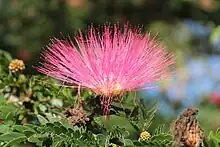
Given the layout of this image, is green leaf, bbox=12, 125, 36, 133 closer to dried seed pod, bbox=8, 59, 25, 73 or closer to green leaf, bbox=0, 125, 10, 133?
green leaf, bbox=0, 125, 10, 133

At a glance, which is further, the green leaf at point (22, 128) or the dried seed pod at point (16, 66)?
the dried seed pod at point (16, 66)

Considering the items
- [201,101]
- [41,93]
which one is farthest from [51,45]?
[201,101]

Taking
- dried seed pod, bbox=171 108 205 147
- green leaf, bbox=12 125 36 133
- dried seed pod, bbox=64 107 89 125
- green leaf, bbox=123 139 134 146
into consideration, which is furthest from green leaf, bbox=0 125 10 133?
dried seed pod, bbox=171 108 205 147

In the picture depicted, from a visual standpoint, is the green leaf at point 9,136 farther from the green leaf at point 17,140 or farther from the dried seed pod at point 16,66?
the dried seed pod at point 16,66

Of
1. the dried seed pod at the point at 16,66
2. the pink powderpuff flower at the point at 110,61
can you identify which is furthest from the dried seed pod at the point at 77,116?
the dried seed pod at the point at 16,66

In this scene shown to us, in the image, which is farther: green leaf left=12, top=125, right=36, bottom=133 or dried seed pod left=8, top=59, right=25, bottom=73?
dried seed pod left=8, top=59, right=25, bottom=73

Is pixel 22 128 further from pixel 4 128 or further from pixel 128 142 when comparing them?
pixel 128 142

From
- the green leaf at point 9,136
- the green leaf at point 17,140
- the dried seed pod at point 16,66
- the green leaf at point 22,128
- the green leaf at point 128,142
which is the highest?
the dried seed pod at point 16,66
